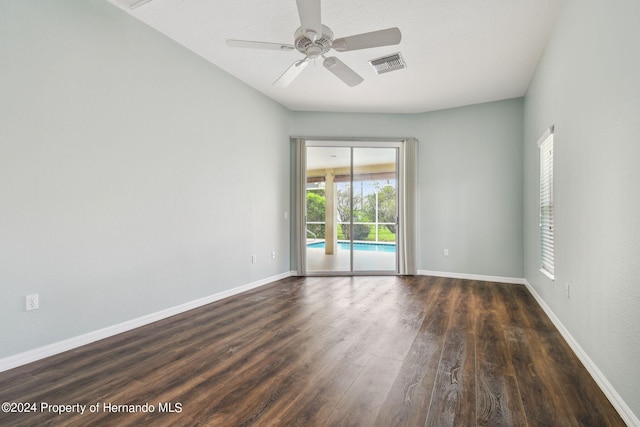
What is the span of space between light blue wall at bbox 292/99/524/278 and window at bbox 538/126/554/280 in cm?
133

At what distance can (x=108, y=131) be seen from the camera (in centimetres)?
291

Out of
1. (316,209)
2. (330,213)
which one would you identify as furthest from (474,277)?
(316,209)

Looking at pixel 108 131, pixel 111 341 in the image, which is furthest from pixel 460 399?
pixel 108 131

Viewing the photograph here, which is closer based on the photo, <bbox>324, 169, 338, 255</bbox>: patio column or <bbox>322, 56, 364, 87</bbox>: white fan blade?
<bbox>322, 56, 364, 87</bbox>: white fan blade

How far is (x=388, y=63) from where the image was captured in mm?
3881

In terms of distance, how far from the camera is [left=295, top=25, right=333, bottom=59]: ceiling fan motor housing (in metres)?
2.65

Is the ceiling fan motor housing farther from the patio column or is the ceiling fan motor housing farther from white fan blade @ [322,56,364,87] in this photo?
the patio column

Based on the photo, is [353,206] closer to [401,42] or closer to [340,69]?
[401,42]

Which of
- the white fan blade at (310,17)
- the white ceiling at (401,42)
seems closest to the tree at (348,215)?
the white ceiling at (401,42)

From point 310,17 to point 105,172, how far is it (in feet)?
7.26

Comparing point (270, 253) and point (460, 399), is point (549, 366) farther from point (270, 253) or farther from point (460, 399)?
point (270, 253)

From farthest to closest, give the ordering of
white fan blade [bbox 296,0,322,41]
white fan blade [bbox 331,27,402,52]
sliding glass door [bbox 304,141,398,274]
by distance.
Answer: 1. sliding glass door [bbox 304,141,398,274]
2. white fan blade [bbox 331,27,402,52]
3. white fan blade [bbox 296,0,322,41]

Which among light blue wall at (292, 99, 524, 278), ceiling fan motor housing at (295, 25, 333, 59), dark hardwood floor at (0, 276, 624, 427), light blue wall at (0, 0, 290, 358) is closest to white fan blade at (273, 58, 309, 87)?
ceiling fan motor housing at (295, 25, 333, 59)


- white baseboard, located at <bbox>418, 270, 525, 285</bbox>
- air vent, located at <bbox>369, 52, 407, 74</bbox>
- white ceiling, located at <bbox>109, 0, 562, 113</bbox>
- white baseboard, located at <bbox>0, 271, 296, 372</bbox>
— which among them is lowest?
white baseboard, located at <bbox>418, 270, 525, 285</bbox>
